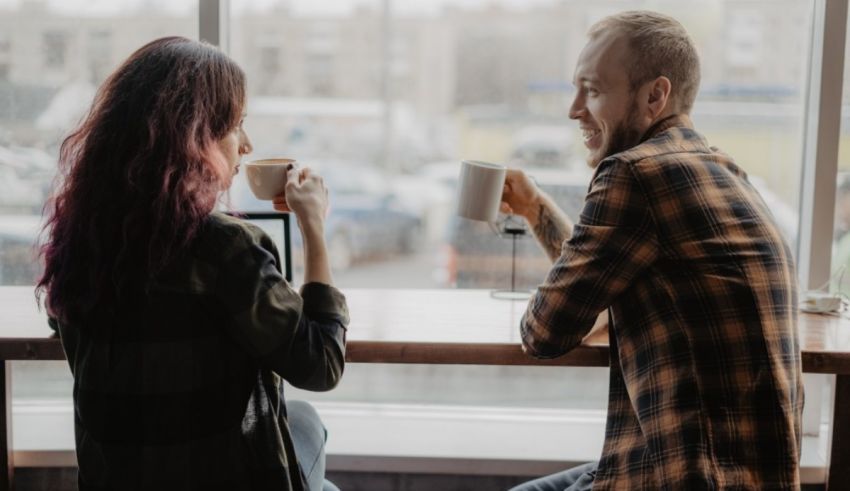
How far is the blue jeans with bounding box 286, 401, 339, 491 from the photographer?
4.90 ft

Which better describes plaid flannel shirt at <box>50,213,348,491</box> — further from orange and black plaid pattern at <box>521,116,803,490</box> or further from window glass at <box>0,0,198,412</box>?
window glass at <box>0,0,198,412</box>

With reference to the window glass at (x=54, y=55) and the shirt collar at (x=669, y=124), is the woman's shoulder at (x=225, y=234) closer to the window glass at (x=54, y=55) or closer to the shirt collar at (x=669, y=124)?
the shirt collar at (x=669, y=124)

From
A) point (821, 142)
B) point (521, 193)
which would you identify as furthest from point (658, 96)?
point (821, 142)

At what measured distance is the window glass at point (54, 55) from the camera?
7.75 feet

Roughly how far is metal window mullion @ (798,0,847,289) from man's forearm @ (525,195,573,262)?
84 centimetres

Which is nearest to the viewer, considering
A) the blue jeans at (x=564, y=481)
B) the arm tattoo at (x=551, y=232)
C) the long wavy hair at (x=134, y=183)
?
the long wavy hair at (x=134, y=183)

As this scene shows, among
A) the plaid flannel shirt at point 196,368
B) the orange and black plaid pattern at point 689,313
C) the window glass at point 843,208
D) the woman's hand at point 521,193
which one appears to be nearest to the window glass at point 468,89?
the window glass at point 843,208

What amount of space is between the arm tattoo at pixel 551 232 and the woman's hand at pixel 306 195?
0.50 m

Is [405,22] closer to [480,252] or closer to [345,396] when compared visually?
[480,252]

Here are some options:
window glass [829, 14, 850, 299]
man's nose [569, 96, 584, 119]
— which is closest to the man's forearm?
man's nose [569, 96, 584, 119]

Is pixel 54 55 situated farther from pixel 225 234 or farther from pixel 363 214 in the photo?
pixel 225 234

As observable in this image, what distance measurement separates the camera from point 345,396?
2.60 m

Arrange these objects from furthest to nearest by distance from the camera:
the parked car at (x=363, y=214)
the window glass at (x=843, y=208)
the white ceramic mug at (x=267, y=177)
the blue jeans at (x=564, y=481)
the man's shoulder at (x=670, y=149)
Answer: the parked car at (x=363, y=214) → the window glass at (x=843, y=208) → the white ceramic mug at (x=267, y=177) → the blue jeans at (x=564, y=481) → the man's shoulder at (x=670, y=149)

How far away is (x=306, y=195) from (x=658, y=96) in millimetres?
619
